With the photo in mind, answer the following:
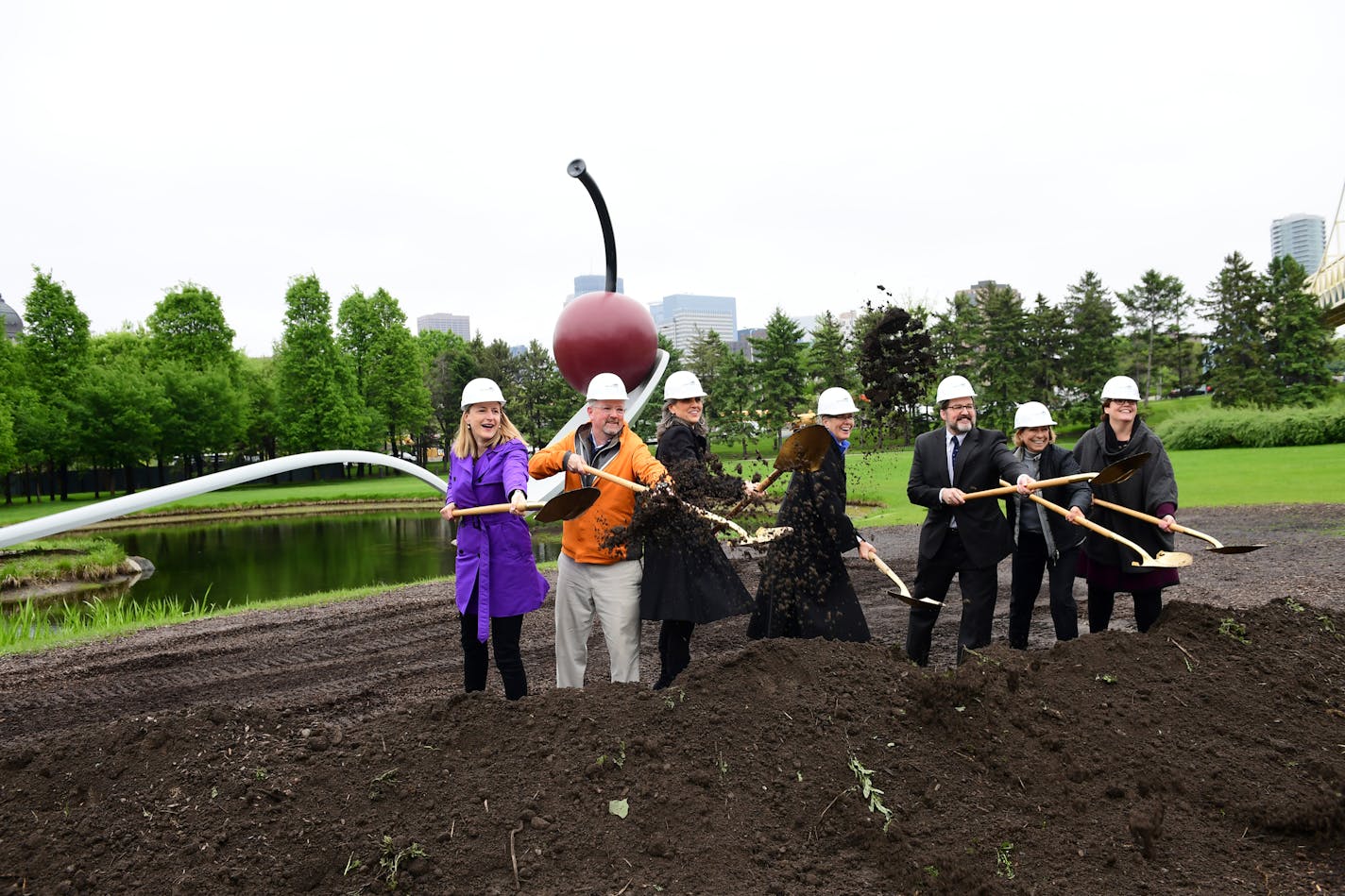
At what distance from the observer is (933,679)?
3959 mm

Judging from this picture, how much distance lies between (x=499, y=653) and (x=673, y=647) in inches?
40.5

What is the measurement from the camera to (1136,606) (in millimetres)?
5461

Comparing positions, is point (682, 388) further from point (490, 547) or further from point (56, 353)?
point (56, 353)

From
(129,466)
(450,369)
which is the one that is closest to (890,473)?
(129,466)

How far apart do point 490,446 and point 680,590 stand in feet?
4.48

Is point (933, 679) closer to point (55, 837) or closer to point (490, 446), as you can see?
point (490, 446)

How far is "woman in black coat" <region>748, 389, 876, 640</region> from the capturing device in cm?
500

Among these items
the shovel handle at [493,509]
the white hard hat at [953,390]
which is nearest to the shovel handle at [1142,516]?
the white hard hat at [953,390]

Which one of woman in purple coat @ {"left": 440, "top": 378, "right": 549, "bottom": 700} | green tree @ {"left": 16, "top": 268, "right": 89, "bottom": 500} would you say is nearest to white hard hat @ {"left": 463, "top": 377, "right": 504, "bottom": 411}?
woman in purple coat @ {"left": 440, "top": 378, "right": 549, "bottom": 700}

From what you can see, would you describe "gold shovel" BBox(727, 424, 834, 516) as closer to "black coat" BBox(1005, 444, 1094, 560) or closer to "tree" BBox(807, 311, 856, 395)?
"black coat" BBox(1005, 444, 1094, 560)

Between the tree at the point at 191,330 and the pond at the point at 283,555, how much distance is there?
18.9 meters

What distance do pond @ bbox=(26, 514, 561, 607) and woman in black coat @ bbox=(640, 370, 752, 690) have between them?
675 centimetres

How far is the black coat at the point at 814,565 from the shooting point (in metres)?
5.00

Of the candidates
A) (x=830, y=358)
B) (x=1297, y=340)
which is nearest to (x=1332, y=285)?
(x=1297, y=340)
